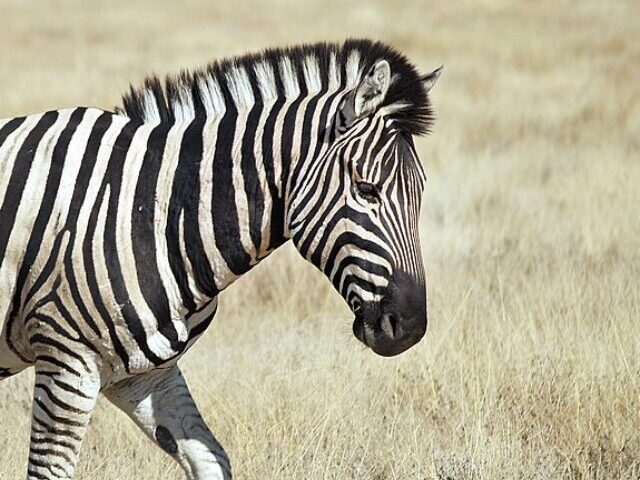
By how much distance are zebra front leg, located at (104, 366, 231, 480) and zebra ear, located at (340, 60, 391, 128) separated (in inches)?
50.7

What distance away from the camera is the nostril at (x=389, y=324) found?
367cm

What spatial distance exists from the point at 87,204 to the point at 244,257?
0.61 meters

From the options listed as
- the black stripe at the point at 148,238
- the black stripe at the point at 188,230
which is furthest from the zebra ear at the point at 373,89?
the black stripe at the point at 148,238

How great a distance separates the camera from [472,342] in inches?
253

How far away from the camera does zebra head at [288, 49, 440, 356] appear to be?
3695 mm

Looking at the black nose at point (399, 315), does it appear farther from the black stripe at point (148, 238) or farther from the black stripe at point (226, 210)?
the black stripe at point (148, 238)

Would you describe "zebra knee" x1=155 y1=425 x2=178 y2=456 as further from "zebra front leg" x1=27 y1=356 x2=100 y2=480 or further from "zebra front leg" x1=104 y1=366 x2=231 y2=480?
"zebra front leg" x1=27 y1=356 x2=100 y2=480

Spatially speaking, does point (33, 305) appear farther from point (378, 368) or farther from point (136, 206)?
point (378, 368)

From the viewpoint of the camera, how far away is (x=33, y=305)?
3943 mm

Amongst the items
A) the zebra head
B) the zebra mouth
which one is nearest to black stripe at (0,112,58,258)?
the zebra head

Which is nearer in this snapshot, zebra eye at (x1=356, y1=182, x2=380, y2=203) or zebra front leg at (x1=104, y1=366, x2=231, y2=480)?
zebra eye at (x1=356, y1=182, x2=380, y2=203)

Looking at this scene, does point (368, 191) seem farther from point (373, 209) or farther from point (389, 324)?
point (389, 324)

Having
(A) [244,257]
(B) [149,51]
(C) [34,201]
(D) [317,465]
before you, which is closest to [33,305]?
(C) [34,201]

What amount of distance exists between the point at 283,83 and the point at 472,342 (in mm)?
2798
